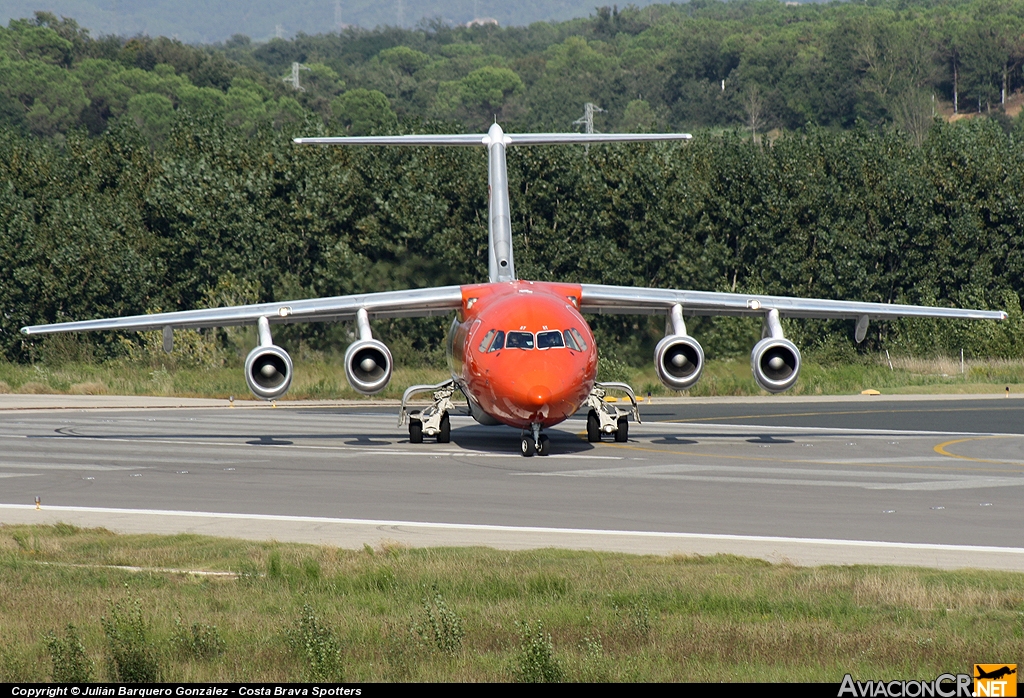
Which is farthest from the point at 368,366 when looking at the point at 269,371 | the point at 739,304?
the point at 739,304

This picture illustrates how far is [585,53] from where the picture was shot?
615ft

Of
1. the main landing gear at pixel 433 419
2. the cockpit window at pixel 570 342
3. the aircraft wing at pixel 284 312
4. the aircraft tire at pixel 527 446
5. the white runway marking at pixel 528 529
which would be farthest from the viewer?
the main landing gear at pixel 433 419

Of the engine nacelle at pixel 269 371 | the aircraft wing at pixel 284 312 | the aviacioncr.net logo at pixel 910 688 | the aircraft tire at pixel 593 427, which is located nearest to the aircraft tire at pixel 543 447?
the aircraft tire at pixel 593 427

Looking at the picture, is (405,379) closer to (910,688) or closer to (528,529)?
(528,529)

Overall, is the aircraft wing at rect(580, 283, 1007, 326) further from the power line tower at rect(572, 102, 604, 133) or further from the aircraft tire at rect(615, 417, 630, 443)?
the power line tower at rect(572, 102, 604, 133)

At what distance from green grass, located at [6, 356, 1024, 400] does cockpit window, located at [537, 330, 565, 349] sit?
53.8 feet

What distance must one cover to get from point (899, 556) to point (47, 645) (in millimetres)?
8821

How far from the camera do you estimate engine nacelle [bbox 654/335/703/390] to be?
24281mm

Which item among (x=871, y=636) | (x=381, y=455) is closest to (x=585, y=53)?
(x=381, y=455)

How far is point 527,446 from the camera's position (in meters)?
22.8

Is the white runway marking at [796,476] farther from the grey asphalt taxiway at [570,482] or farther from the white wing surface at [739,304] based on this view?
the white wing surface at [739,304]

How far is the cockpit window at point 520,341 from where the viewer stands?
2173 centimetres

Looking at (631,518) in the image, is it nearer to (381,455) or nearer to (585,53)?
(381,455)

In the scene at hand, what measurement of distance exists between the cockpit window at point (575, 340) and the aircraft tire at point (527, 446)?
2.04 m
